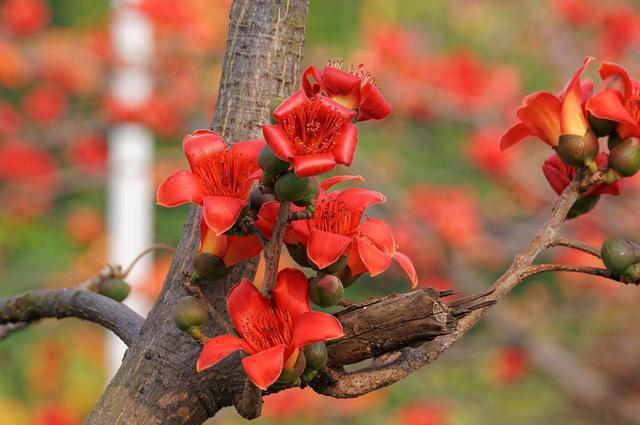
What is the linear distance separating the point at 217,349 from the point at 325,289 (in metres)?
0.09

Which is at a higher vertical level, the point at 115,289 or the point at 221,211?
the point at 221,211

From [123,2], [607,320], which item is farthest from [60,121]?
[607,320]

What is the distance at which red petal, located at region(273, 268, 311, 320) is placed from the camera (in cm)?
72

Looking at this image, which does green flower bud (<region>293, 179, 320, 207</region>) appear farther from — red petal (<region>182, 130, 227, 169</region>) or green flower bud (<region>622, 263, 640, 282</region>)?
green flower bud (<region>622, 263, 640, 282</region>)

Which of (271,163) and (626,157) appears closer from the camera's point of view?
(271,163)

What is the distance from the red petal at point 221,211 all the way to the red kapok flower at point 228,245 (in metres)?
0.05

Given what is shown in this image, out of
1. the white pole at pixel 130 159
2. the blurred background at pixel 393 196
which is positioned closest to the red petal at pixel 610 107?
the blurred background at pixel 393 196

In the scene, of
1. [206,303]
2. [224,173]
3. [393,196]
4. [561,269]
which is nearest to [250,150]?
[224,173]

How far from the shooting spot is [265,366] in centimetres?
67

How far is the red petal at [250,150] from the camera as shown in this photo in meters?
0.74

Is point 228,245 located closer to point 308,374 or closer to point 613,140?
point 308,374

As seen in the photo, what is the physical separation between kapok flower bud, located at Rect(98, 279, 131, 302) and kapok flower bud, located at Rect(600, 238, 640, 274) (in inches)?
20.1

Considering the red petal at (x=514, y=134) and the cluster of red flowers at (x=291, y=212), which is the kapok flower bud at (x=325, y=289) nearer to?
the cluster of red flowers at (x=291, y=212)

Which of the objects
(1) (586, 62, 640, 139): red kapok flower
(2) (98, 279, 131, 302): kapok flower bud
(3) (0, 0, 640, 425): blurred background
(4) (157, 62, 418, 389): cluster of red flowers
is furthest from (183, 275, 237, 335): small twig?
(3) (0, 0, 640, 425): blurred background
